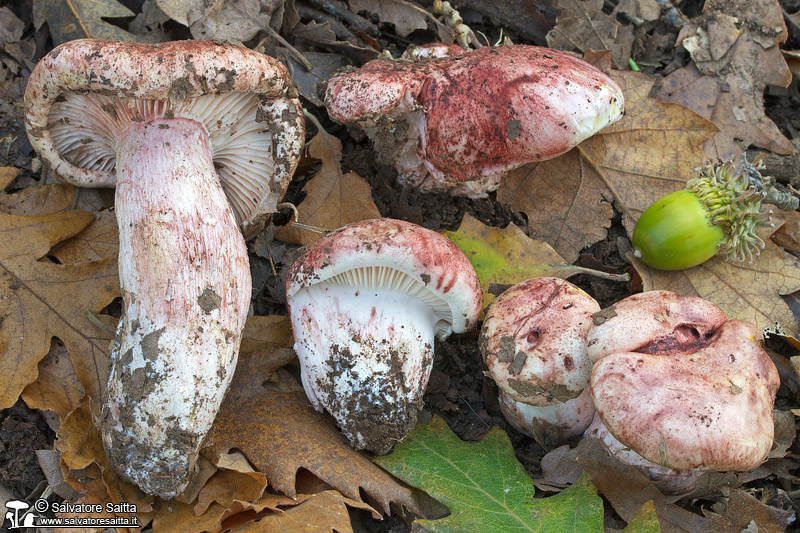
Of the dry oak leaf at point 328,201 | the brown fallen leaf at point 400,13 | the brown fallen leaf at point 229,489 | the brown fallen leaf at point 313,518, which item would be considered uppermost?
the brown fallen leaf at point 400,13

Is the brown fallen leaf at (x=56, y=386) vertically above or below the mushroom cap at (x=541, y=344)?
below

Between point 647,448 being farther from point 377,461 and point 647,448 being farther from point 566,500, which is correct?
point 377,461

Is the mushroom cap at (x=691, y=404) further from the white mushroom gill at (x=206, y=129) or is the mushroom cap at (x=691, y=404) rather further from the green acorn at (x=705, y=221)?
the white mushroom gill at (x=206, y=129)

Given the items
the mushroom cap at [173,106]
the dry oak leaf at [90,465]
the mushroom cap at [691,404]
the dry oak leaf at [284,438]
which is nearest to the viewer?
the mushroom cap at [691,404]

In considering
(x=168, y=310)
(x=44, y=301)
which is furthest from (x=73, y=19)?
(x=168, y=310)

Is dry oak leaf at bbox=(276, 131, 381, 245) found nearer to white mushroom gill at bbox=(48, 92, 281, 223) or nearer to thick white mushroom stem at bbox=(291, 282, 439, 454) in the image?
white mushroom gill at bbox=(48, 92, 281, 223)

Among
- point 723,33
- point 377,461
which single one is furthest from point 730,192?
point 377,461

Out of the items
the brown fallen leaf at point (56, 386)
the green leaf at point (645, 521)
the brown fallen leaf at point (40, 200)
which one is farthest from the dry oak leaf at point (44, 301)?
the green leaf at point (645, 521)

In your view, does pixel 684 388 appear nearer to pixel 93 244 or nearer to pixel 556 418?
pixel 556 418
